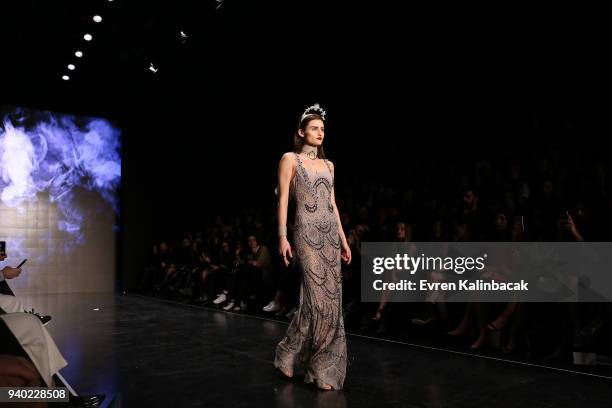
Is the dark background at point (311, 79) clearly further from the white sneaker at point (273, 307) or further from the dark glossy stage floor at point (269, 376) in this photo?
the dark glossy stage floor at point (269, 376)

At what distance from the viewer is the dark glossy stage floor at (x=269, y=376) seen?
244 centimetres

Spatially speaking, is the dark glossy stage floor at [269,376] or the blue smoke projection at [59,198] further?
the blue smoke projection at [59,198]

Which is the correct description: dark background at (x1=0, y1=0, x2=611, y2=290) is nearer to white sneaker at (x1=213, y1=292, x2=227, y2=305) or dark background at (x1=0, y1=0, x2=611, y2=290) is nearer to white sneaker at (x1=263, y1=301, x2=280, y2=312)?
white sneaker at (x1=213, y1=292, x2=227, y2=305)

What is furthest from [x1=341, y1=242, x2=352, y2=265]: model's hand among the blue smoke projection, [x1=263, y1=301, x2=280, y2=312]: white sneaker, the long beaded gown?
the blue smoke projection

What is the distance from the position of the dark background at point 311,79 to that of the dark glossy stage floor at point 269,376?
309 cm

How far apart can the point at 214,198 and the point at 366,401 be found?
933cm

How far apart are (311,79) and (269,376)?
21.0 feet

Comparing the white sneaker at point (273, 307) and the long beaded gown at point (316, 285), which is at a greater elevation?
the long beaded gown at point (316, 285)

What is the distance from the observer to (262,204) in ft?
32.6

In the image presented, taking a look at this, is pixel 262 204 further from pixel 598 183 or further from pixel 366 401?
pixel 366 401

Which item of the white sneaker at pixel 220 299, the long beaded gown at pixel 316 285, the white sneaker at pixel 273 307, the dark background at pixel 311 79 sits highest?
the dark background at pixel 311 79

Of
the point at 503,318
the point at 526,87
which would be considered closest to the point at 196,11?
the point at 526,87

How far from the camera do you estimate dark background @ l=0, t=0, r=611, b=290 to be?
6.20 m

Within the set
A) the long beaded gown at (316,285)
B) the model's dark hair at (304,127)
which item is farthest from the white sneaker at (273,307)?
the model's dark hair at (304,127)
